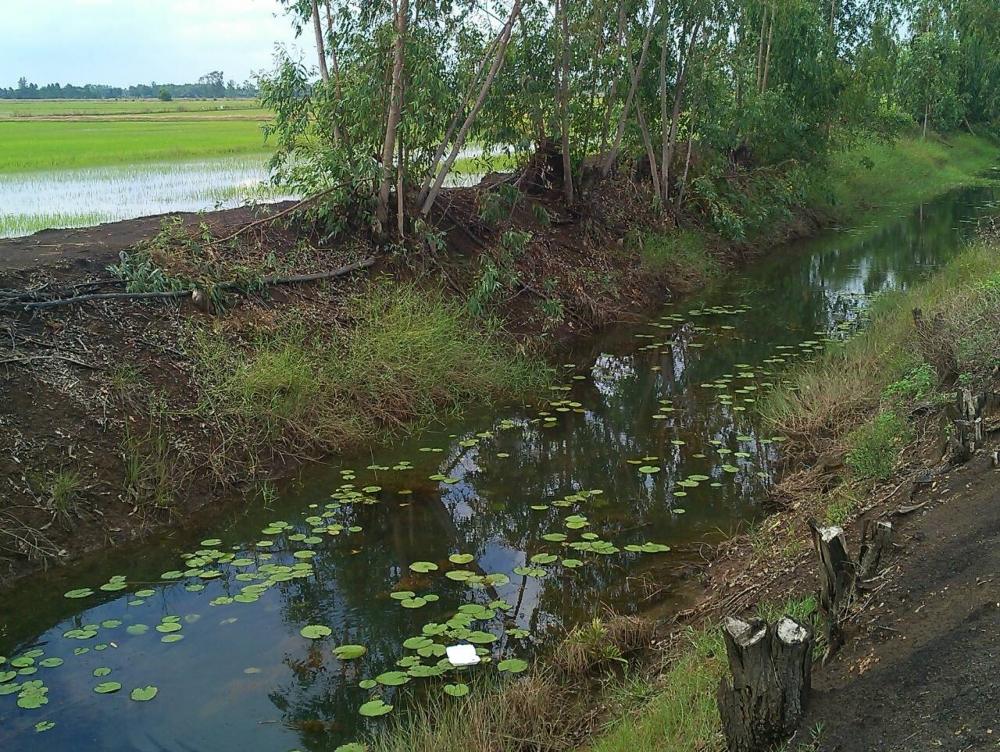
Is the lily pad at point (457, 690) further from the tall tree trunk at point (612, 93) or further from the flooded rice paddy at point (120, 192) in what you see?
the tall tree trunk at point (612, 93)

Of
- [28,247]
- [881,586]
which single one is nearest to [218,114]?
[28,247]

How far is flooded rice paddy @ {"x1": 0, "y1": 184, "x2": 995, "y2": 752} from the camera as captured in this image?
16.9 feet

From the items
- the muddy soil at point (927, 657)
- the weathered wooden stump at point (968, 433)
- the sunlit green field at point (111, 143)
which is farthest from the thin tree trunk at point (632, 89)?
the muddy soil at point (927, 657)

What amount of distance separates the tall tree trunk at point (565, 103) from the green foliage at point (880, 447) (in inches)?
354

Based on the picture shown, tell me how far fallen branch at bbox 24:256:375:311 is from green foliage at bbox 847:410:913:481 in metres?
6.40

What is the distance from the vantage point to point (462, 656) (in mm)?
5375

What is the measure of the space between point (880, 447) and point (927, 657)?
349cm

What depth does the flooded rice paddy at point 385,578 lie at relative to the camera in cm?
A: 515

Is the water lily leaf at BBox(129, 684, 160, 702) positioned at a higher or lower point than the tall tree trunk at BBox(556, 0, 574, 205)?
lower

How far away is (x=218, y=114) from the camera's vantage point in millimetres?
53844

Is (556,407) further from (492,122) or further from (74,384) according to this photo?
(492,122)

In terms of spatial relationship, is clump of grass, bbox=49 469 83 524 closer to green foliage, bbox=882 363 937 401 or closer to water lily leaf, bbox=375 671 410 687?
water lily leaf, bbox=375 671 410 687

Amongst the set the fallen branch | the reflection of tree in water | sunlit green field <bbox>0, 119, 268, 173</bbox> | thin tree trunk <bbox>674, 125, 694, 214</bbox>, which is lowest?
the reflection of tree in water

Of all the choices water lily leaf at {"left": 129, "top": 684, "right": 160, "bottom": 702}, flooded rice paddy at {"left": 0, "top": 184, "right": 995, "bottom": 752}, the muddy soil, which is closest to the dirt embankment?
flooded rice paddy at {"left": 0, "top": 184, "right": 995, "bottom": 752}
